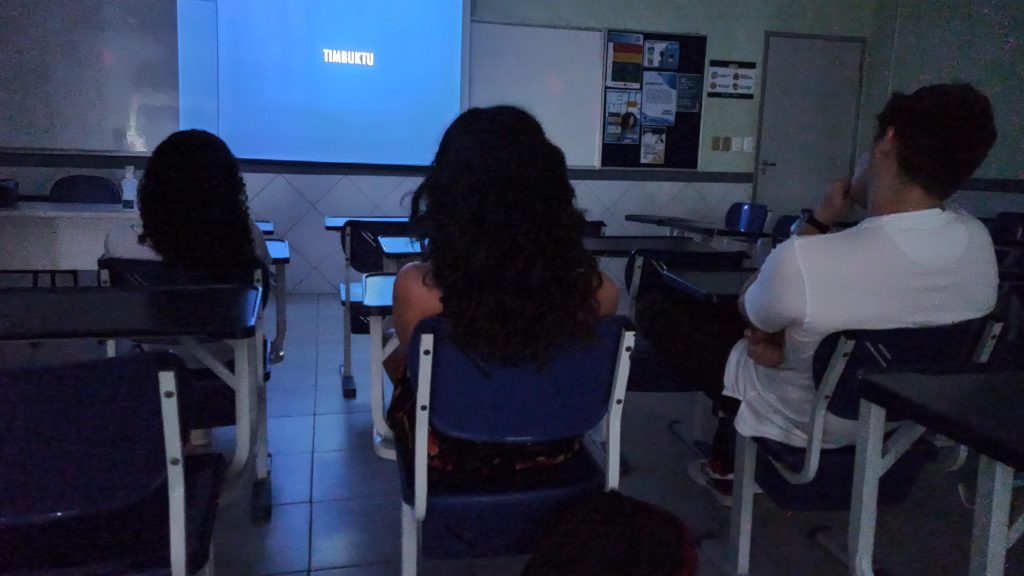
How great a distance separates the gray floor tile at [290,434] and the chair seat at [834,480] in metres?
1.59

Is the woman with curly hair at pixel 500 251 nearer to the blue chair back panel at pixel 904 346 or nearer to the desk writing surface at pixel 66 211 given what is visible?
the blue chair back panel at pixel 904 346

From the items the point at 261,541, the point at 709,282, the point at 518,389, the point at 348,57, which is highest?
the point at 348,57

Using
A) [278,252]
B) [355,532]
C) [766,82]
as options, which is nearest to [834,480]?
[355,532]

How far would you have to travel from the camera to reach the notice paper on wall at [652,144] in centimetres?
557

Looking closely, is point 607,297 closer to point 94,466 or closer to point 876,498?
point 876,498

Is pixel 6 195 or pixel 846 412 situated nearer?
pixel 846 412

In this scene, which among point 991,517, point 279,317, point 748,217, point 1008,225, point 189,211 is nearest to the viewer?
point 991,517

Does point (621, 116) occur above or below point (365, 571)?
above

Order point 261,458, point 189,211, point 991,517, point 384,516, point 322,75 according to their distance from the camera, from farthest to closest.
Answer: point 322,75 → point 261,458 → point 384,516 → point 189,211 → point 991,517

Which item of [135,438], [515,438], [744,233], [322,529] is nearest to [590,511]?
[515,438]

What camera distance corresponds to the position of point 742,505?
1.81 m

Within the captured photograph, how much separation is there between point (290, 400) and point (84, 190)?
7.23 feet

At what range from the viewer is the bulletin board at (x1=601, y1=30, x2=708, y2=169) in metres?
5.42

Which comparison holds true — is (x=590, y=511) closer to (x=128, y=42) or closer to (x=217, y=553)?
(x=217, y=553)
